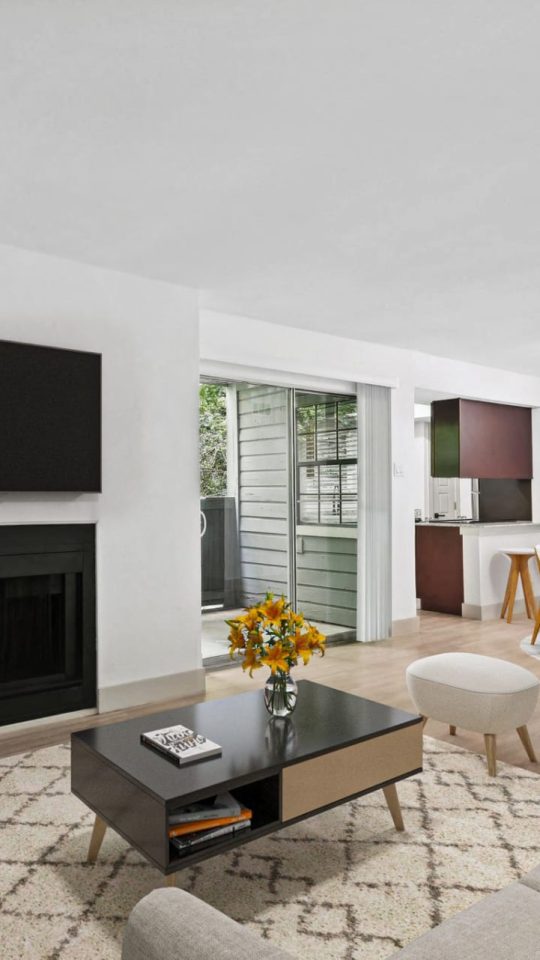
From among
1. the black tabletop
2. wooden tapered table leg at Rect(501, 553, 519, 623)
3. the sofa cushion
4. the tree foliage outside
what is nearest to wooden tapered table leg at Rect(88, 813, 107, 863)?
the black tabletop

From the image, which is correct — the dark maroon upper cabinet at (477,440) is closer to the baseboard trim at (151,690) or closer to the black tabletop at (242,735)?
the baseboard trim at (151,690)

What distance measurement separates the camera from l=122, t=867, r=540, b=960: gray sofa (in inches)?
40.5

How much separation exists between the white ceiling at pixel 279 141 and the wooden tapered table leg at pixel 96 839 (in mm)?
2400

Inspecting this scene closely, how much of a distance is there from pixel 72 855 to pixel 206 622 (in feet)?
8.68

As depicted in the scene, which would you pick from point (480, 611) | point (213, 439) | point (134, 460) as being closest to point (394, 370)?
point (213, 439)

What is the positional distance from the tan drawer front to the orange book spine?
132 mm

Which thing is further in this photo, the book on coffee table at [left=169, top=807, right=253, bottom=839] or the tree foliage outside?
the tree foliage outside

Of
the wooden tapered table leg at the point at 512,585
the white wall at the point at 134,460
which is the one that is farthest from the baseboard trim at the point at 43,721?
the wooden tapered table leg at the point at 512,585

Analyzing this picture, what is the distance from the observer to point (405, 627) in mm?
6117

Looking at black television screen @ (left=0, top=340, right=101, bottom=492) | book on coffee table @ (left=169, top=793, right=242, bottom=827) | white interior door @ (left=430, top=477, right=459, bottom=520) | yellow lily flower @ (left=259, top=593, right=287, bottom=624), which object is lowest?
book on coffee table @ (left=169, top=793, right=242, bottom=827)

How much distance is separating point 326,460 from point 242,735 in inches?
140

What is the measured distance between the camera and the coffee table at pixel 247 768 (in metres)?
1.97

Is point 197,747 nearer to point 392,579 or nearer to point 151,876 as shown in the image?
point 151,876

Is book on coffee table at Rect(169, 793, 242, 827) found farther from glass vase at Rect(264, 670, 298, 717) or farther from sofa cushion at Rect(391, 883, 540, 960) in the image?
sofa cushion at Rect(391, 883, 540, 960)
